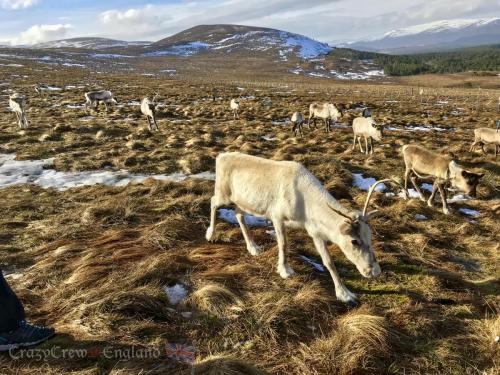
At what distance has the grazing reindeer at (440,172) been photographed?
10172mm

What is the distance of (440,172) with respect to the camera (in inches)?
421

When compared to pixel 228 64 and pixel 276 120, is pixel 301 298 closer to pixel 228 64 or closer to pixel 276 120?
pixel 276 120

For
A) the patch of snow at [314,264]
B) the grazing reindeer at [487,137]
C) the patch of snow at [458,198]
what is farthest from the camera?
the grazing reindeer at [487,137]

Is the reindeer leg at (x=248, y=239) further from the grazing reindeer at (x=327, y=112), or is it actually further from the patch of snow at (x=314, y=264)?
the grazing reindeer at (x=327, y=112)

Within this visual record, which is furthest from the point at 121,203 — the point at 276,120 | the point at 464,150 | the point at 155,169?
the point at 276,120

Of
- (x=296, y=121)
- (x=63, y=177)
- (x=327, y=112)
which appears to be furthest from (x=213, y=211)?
(x=327, y=112)

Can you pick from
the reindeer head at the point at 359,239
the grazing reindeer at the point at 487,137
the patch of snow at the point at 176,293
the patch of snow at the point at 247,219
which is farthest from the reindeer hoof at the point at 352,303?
the grazing reindeer at the point at 487,137

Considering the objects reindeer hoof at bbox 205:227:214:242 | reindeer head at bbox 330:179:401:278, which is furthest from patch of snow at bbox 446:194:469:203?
reindeer hoof at bbox 205:227:214:242

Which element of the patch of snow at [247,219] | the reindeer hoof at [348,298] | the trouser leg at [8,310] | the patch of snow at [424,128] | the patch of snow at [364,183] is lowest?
the patch of snow at [424,128]

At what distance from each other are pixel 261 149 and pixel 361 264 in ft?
36.9

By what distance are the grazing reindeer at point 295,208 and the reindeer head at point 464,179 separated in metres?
5.73

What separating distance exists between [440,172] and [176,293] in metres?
8.34

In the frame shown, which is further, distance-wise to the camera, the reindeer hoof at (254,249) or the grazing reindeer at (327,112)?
the grazing reindeer at (327,112)

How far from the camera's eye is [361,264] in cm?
542
